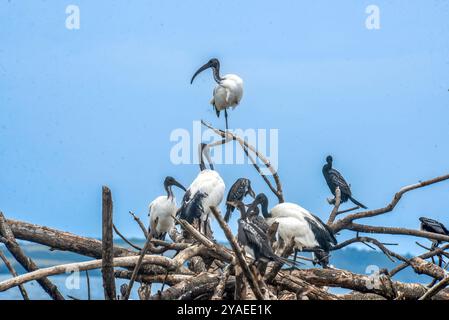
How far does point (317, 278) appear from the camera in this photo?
42.4ft

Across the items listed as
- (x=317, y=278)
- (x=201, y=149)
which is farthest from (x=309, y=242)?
(x=201, y=149)

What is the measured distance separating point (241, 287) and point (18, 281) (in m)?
2.19

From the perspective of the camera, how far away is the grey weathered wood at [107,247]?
405 inches

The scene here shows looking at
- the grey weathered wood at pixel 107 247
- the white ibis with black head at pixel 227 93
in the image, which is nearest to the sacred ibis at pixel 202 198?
the white ibis with black head at pixel 227 93

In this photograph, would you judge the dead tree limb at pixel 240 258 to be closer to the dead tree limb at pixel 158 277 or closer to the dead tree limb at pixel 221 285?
the dead tree limb at pixel 221 285

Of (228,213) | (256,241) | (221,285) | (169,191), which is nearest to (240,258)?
(221,285)

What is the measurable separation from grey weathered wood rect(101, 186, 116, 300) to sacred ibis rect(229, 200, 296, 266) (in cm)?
152

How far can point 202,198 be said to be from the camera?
1501 cm

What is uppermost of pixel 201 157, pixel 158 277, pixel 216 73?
pixel 216 73

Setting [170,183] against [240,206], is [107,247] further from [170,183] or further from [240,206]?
[170,183]

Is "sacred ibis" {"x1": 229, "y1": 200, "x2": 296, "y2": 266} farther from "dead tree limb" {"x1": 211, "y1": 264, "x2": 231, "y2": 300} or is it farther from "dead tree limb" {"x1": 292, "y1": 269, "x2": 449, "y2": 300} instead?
"dead tree limb" {"x1": 292, "y1": 269, "x2": 449, "y2": 300}

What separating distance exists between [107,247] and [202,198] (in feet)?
14.8

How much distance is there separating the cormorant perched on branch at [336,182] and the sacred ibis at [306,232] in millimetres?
2604
